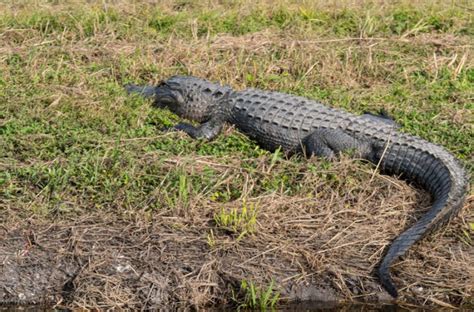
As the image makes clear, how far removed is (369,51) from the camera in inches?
346

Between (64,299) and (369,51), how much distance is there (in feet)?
14.9

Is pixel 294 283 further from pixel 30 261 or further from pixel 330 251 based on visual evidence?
pixel 30 261

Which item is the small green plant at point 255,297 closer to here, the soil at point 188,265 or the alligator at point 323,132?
the soil at point 188,265

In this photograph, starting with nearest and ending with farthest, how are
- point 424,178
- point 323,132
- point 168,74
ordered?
point 424,178
point 323,132
point 168,74

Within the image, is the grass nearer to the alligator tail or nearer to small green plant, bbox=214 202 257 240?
small green plant, bbox=214 202 257 240

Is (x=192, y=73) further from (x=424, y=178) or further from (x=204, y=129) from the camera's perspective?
(x=424, y=178)

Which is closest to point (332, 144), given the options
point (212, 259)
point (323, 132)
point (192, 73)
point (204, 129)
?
point (323, 132)

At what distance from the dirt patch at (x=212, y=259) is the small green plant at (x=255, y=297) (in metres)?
0.06

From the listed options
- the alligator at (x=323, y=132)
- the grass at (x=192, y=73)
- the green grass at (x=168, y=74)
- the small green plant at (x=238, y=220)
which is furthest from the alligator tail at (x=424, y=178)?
the small green plant at (x=238, y=220)

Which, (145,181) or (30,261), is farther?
(145,181)

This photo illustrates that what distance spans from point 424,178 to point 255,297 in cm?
191

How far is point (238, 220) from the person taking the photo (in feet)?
19.3

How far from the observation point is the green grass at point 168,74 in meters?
6.31

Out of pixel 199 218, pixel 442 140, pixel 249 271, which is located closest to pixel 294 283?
pixel 249 271
